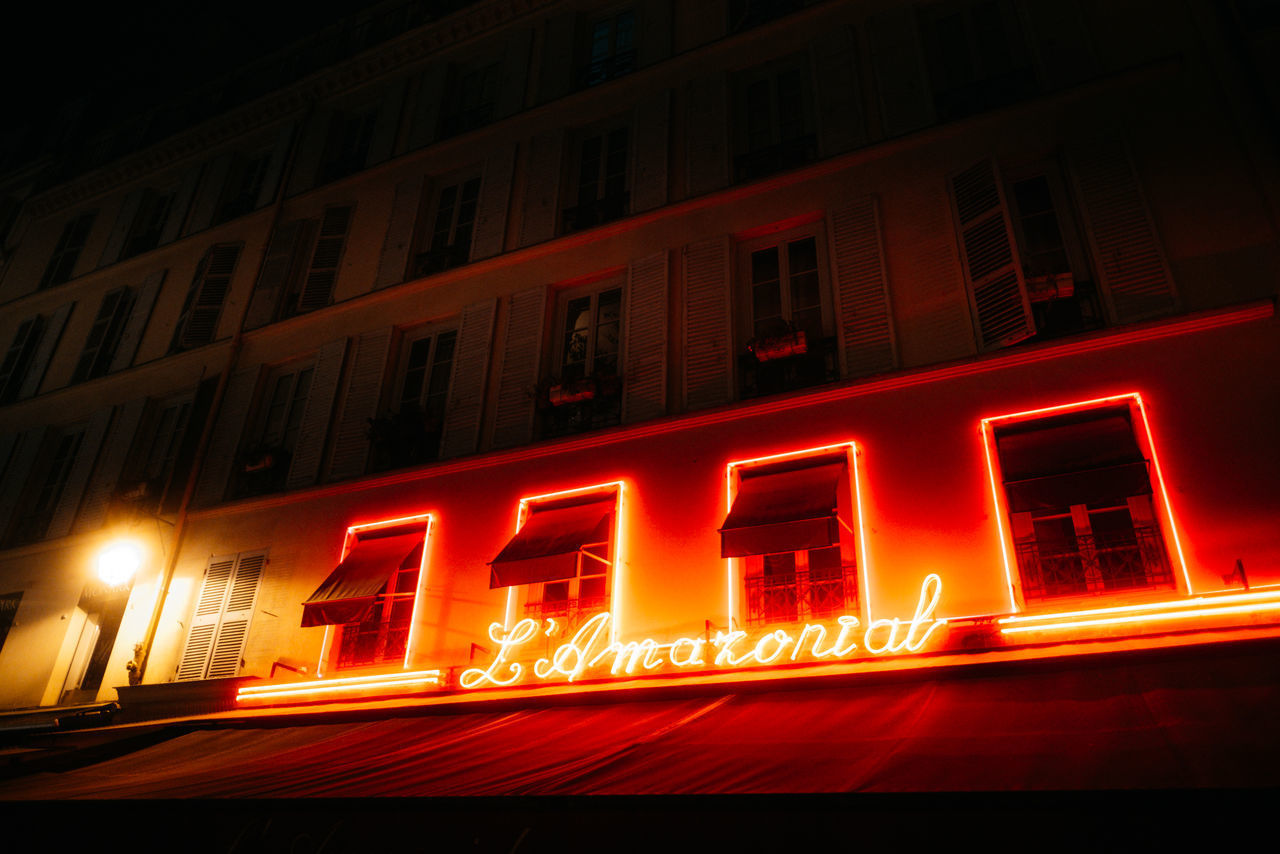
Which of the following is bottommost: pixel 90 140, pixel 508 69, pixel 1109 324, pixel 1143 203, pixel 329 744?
pixel 329 744

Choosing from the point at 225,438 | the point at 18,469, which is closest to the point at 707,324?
the point at 225,438

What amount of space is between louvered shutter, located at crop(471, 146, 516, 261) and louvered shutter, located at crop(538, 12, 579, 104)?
3.34 feet

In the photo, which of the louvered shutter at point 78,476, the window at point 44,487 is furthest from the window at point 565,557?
the window at point 44,487

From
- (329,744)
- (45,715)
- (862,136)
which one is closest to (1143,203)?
(862,136)

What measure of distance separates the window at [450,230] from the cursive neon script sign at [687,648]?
5242mm

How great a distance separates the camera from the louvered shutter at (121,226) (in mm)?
14398

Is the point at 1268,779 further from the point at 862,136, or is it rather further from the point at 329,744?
the point at 862,136

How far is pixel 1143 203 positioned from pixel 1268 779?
4898mm

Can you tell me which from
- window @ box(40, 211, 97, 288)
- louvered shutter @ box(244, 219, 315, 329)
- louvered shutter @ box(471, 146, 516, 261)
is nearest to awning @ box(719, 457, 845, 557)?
louvered shutter @ box(471, 146, 516, 261)

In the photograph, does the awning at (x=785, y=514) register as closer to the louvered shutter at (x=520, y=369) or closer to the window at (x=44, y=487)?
the louvered shutter at (x=520, y=369)

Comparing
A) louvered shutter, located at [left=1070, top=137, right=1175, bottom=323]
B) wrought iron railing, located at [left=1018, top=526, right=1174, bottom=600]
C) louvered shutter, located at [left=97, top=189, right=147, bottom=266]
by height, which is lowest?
wrought iron railing, located at [left=1018, top=526, right=1174, bottom=600]

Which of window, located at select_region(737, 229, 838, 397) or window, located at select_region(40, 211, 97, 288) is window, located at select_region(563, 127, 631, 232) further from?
window, located at select_region(40, 211, 97, 288)

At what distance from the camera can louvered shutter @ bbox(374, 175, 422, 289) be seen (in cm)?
1084

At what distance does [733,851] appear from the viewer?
467cm
